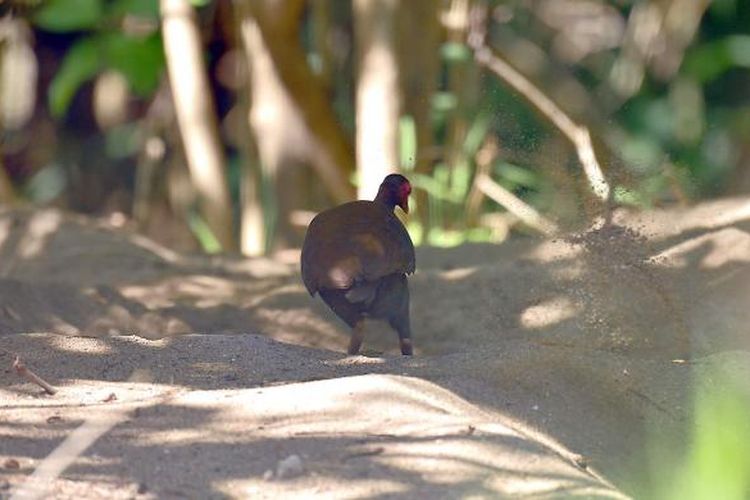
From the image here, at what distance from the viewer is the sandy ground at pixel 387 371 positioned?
380 cm

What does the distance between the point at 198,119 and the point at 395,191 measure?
4.31 metres

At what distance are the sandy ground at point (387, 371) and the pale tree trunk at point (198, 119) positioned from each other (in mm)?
2102

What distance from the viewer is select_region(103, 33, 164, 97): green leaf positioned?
11688 millimetres

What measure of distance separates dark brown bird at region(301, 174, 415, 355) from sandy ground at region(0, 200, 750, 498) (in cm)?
39

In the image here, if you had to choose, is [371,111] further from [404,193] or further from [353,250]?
[353,250]

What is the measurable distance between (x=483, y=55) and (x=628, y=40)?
3373 millimetres

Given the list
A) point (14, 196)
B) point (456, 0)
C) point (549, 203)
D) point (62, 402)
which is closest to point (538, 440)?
point (62, 402)

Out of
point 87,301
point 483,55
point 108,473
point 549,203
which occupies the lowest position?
point 108,473

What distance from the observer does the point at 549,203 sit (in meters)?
7.48

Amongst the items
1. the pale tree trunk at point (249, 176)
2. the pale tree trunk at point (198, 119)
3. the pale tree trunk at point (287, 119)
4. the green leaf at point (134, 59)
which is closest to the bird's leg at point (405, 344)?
the pale tree trunk at point (287, 119)

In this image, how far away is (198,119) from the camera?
11.4 meters

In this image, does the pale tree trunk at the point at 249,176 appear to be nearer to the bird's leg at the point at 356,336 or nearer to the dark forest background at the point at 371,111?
the dark forest background at the point at 371,111

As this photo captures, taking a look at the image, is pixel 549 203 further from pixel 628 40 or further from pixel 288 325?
pixel 628 40

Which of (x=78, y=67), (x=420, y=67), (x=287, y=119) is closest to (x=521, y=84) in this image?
(x=420, y=67)
